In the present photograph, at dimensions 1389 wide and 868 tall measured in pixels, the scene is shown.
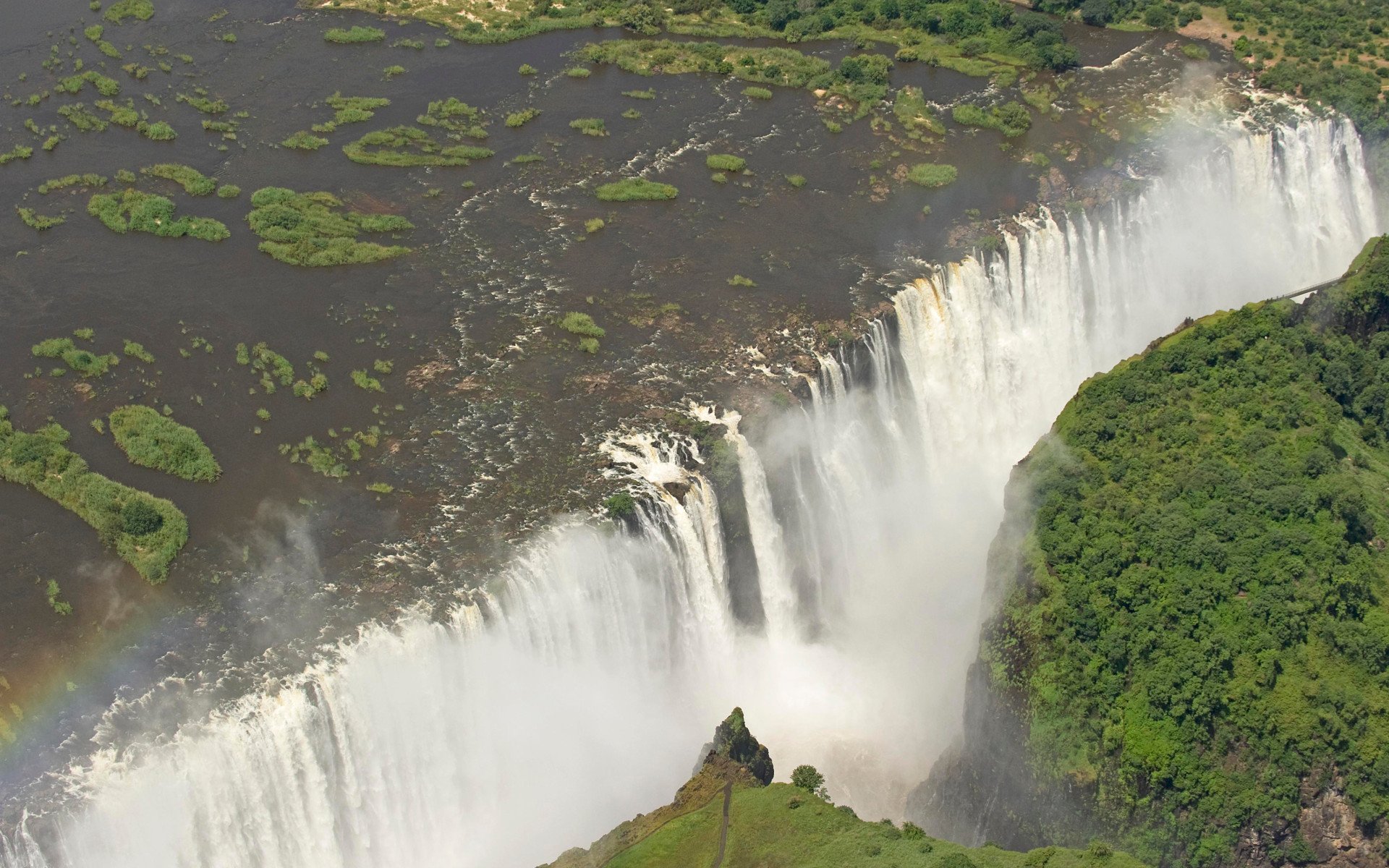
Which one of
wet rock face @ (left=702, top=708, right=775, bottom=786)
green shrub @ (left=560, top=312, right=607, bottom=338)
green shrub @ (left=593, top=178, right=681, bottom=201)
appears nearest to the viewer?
wet rock face @ (left=702, top=708, right=775, bottom=786)

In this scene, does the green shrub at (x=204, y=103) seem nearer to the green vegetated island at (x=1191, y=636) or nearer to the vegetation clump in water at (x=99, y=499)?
the vegetation clump in water at (x=99, y=499)

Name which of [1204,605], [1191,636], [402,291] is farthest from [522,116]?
[1191,636]

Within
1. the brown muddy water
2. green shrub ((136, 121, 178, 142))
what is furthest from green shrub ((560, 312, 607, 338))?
green shrub ((136, 121, 178, 142))

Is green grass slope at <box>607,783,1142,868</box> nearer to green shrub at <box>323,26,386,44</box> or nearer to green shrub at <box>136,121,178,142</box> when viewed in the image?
green shrub at <box>136,121,178,142</box>

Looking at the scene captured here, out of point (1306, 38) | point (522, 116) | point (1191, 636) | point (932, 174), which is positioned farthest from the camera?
point (1306, 38)

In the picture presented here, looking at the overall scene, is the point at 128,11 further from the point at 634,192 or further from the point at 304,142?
the point at 634,192

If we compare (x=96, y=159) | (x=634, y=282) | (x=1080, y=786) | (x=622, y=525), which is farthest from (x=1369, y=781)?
(x=96, y=159)

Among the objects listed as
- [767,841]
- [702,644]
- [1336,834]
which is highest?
[702,644]
